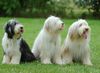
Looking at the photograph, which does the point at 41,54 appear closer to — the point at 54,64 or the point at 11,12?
the point at 54,64

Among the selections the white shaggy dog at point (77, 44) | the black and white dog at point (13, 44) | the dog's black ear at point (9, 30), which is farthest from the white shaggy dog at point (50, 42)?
the dog's black ear at point (9, 30)

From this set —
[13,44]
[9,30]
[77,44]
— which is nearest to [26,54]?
[13,44]

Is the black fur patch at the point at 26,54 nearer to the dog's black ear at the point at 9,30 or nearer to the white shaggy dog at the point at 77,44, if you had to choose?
the dog's black ear at the point at 9,30

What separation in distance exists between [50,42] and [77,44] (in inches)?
26.8

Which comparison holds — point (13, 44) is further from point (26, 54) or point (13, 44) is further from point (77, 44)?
point (77, 44)

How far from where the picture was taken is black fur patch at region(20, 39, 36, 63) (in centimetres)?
1066

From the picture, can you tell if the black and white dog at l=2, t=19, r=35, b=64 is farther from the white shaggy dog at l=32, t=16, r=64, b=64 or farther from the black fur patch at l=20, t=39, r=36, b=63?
the white shaggy dog at l=32, t=16, r=64, b=64

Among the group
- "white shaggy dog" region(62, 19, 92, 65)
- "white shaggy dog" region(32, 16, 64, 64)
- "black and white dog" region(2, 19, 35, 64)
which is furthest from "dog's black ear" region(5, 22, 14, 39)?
"white shaggy dog" region(62, 19, 92, 65)

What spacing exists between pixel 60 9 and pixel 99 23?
4.41 metres

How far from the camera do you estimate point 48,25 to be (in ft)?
34.7

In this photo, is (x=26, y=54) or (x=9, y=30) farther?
(x=26, y=54)

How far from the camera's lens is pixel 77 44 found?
35.1 ft

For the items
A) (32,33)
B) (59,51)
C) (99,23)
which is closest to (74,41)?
(59,51)

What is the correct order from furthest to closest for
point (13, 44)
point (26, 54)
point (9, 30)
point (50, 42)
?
point (26, 54) < point (50, 42) < point (13, 44) < point (9, 30)
